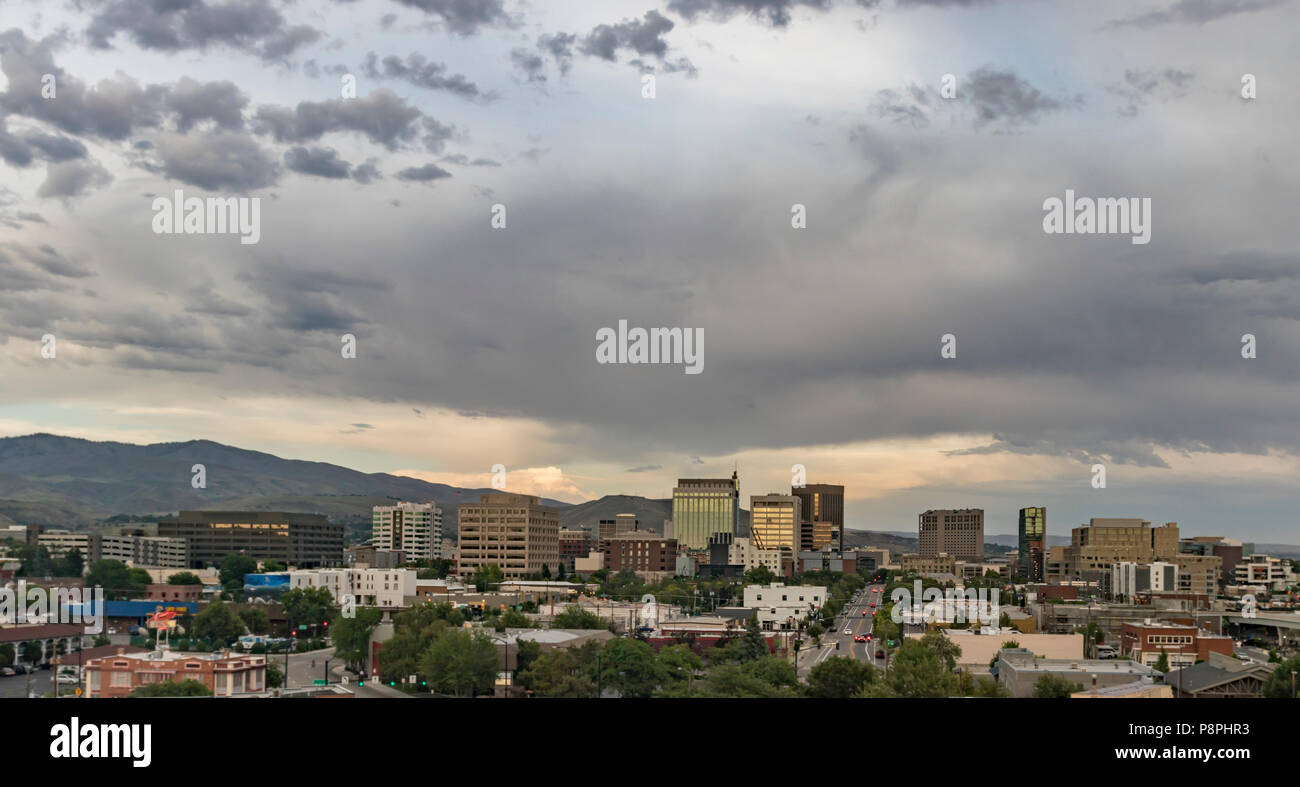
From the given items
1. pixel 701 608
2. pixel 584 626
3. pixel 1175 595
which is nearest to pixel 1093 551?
pixel 1175 595

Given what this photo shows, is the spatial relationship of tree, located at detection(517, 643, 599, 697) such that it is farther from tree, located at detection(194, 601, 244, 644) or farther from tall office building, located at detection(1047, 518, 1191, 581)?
tall office building, located at detection(1047, 518, 1191, 581)

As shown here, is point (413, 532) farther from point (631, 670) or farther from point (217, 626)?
point (631, 670)

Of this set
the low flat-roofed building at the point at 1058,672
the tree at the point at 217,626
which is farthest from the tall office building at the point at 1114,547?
the tree at the point at 217,626

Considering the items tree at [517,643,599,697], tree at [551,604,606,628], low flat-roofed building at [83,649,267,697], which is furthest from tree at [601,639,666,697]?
tree at [551,604,606,628]

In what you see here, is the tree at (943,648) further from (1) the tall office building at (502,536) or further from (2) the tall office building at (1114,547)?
(2) the tall office building at (1114,547)

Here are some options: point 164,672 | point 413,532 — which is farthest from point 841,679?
point 413,532
